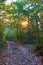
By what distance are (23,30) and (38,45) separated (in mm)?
13724

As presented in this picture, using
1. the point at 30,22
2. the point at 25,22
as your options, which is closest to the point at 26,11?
the point at 30,22

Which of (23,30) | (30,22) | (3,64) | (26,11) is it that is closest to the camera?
(3,64)

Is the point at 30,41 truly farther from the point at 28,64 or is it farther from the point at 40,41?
the point at 28,64

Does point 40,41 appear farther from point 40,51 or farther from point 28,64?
point 28,64

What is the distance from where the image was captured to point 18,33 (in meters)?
29.3

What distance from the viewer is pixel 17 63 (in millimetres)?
9742

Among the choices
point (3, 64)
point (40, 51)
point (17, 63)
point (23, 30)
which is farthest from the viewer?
point (23, 30)

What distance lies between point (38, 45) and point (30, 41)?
10.2 metres

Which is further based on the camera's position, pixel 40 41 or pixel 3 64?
pixel 40 41

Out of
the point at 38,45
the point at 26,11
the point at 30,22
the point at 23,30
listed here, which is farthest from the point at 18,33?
the point at 38,45

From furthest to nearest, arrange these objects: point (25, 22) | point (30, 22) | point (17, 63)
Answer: point (25, 22), point (30, 22), point (17, 63)

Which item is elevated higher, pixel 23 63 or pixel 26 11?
pixel 26 11

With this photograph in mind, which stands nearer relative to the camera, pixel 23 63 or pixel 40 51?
pixel 23 63

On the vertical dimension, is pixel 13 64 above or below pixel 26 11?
below
